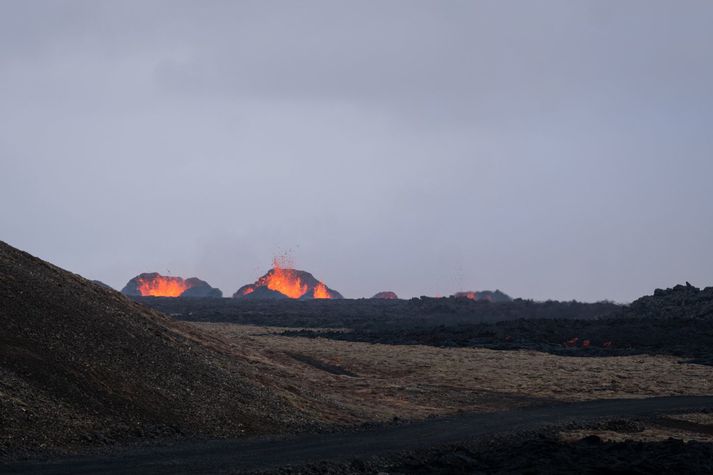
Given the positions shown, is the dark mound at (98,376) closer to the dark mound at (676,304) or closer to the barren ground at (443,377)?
the barren ground at (443,377)

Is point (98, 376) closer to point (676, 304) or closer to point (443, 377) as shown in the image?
point (443, 377)

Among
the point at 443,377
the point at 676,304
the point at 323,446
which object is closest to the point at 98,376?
the point at 323,446

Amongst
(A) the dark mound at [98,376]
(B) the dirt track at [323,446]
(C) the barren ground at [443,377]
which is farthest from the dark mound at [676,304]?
(A) the dark mound at [98,376]

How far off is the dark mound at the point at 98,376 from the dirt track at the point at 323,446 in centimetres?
182

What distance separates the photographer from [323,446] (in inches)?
1008

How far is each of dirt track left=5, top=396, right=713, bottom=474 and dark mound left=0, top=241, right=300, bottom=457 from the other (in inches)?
71.5

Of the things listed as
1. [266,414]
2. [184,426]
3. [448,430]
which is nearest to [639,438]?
[448,430]

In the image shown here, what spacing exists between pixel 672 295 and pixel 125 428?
88103 millimetres

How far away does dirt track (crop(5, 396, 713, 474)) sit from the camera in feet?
67.3

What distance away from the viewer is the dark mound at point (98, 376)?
23.8 metres

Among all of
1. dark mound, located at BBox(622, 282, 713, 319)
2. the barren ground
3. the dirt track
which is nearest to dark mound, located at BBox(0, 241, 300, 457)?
the dirt track

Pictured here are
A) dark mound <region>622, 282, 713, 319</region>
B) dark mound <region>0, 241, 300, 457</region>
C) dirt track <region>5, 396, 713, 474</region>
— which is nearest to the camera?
dirt track <region>5, 396, 713, 474</region>

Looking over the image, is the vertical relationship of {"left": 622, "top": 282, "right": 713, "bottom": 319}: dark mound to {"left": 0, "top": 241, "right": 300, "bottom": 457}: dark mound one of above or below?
above

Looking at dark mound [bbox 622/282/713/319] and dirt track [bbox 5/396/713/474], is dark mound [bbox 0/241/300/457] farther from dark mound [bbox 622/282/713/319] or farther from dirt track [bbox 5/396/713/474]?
dark mound [bbox 622/282/713/319]
